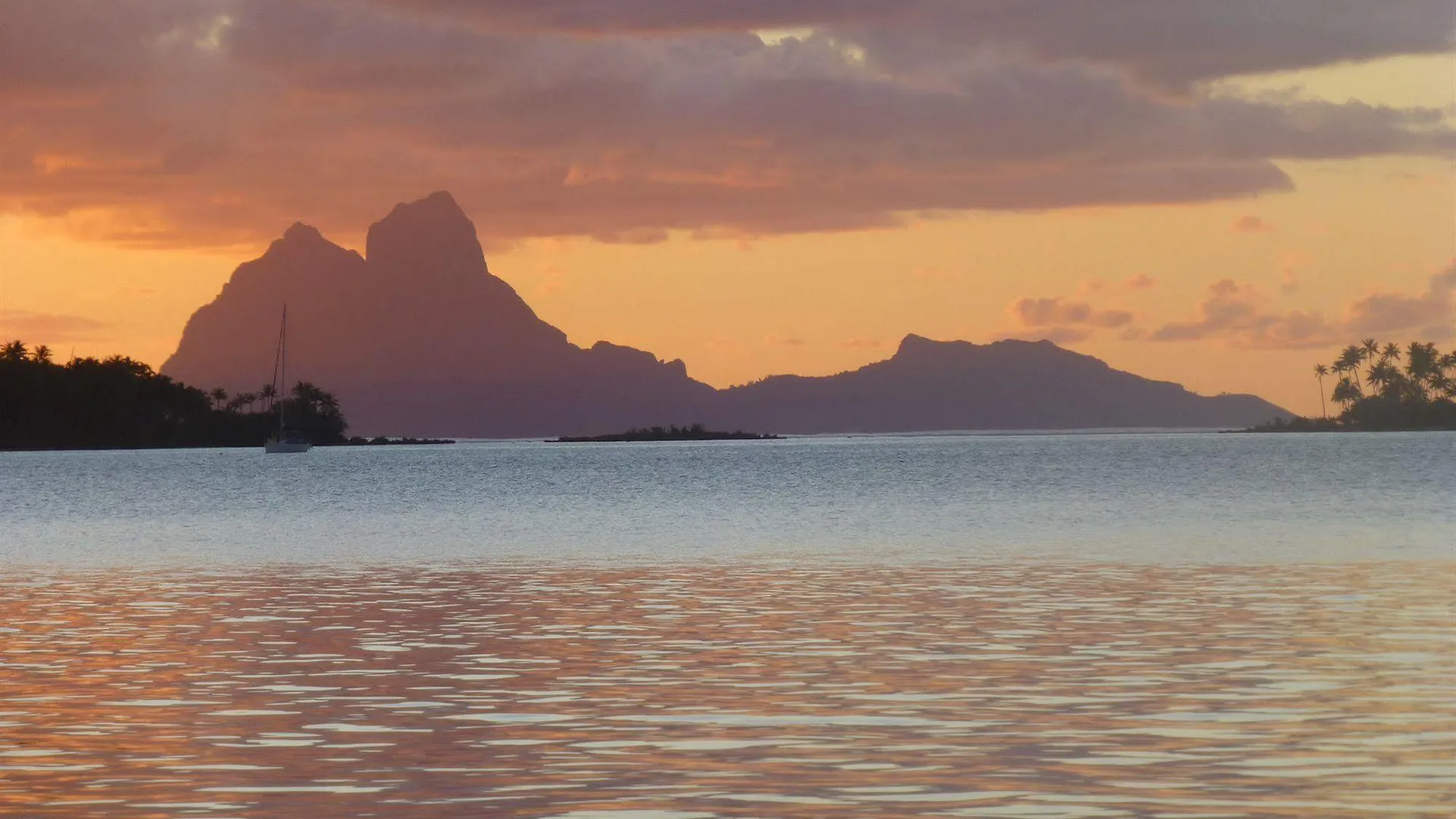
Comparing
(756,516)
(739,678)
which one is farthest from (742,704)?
(756,516)

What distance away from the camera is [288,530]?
65.0 metres

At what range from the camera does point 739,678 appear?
69.3 feet

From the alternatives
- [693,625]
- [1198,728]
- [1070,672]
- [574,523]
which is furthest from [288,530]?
[1198,728]

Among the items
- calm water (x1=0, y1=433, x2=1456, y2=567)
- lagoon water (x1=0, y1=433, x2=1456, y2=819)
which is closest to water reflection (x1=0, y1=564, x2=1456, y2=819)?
lagoon water (x1=0, y1=433, x2=1456, y2=819)

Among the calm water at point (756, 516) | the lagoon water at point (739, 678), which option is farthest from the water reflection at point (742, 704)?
the calm water at point (756, 516)

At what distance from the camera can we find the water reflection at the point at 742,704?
1425 centimetres

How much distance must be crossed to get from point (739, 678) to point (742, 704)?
2141mm

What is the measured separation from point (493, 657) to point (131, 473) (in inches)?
5806

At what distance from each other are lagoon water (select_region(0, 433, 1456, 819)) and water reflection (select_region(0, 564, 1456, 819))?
7 centimetres

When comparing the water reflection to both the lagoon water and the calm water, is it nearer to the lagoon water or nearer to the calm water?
the lagoon water

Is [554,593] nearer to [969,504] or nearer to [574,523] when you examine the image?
[574,523]

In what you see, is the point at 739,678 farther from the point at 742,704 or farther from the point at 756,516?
the point at 756,516

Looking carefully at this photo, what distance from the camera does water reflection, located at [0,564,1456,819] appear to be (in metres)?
14.2

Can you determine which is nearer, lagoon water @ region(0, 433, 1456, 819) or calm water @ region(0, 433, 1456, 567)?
lagoon water @ region(0, 433, 1456, 819)
